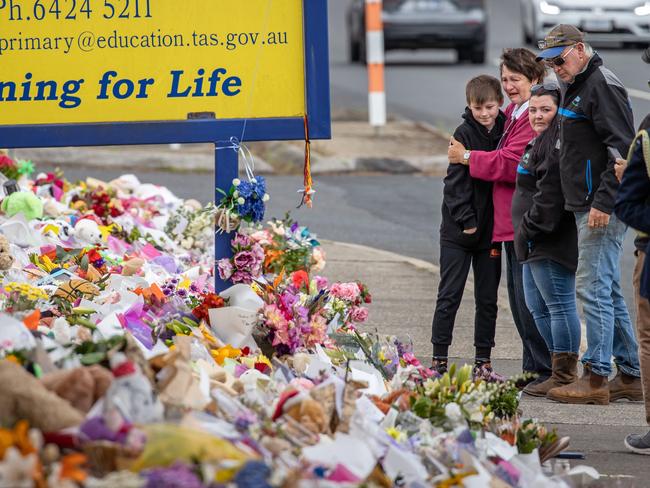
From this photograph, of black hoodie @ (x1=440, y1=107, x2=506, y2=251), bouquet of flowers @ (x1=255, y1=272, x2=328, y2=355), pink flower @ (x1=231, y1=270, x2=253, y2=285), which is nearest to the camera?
bouquet of flowers @ (x1=255, y1=272, x2=328, y2=355)

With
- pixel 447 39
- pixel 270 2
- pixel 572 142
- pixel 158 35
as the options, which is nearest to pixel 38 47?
pixel 158 35

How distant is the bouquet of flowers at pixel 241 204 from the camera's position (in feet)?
20.7

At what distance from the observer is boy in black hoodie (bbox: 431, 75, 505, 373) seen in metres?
6.84

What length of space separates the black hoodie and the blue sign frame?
808mm

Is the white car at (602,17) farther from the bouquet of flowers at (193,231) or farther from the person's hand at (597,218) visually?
the person's hand at (597,218)

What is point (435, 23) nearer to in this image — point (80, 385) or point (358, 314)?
point (358, 314)

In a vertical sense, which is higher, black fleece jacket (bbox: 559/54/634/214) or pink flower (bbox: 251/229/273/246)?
black fleece jacket (bbox: 559/54/634/214)

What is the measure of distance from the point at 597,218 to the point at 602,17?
16.3 meters

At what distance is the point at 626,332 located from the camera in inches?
264

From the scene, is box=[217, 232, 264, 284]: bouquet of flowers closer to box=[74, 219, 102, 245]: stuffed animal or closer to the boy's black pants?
the boy's black pants

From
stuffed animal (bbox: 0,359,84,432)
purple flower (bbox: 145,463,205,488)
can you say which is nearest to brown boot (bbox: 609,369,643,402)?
stuffed animal (bbox: 0,359,84,432)

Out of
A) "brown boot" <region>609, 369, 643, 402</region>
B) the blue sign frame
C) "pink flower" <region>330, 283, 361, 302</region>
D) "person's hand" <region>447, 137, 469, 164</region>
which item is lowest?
"brown boot" <region>609, 369, 643, 402</region>

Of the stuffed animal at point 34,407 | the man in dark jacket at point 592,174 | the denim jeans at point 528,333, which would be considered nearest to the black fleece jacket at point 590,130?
the man in dark jacket at point 592,174

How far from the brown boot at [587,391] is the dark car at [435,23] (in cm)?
1607
